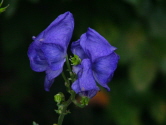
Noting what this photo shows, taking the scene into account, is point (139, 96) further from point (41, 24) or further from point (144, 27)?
point (41, 24)

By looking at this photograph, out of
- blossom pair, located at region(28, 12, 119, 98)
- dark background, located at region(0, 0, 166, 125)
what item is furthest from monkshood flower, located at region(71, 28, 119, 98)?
dark background, located at region(0, 0, 166, 125)

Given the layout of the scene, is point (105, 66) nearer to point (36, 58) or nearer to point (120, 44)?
point (36, 58)

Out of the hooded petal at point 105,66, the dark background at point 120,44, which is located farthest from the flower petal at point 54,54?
the dark background at point 120,44

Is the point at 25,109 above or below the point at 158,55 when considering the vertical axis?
below

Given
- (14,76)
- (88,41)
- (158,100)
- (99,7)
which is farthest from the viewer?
(14,76)

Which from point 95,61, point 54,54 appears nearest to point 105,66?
point 95,61

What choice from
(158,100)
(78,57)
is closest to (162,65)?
(158,100)
